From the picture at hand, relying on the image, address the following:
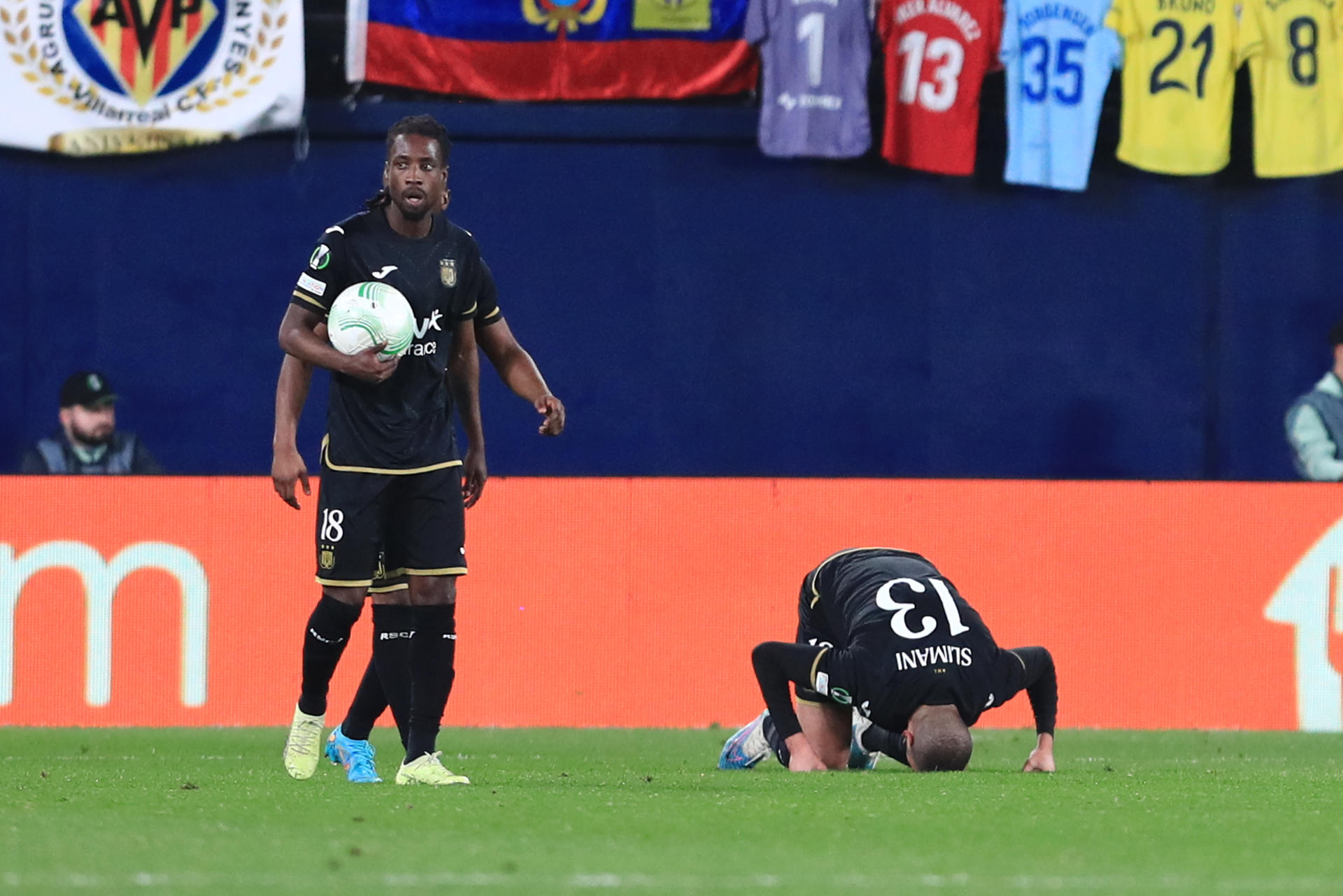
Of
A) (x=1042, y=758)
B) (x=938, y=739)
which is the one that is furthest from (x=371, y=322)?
(x=1042, y=758)

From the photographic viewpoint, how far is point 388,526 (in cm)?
730

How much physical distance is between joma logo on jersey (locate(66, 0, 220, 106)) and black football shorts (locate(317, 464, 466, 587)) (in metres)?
7.46

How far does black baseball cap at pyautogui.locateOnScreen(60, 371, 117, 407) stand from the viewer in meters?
12.9

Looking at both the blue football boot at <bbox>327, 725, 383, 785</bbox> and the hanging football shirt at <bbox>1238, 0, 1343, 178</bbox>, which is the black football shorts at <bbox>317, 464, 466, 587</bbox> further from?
the hanging football shirt at <bbox>1238, 0, 1343, 178</bbox>

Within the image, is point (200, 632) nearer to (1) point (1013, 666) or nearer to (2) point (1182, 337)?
(1) point (1013, 666)

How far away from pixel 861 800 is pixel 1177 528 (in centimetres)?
519

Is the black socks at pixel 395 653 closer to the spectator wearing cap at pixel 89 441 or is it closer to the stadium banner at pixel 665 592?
the stadium banner at pixel 665 592

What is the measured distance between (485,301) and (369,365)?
617mm

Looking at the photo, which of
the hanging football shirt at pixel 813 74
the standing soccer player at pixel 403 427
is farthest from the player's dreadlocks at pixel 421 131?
the hanging football shirt at pixel 813 74

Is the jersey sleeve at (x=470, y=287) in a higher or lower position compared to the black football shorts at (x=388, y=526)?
higher

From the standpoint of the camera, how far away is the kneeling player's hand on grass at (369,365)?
6.98m

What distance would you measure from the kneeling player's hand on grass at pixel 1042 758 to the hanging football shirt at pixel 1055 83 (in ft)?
23.2

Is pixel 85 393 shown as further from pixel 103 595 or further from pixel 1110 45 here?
pixel 1110 45

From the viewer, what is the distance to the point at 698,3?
565 inches
